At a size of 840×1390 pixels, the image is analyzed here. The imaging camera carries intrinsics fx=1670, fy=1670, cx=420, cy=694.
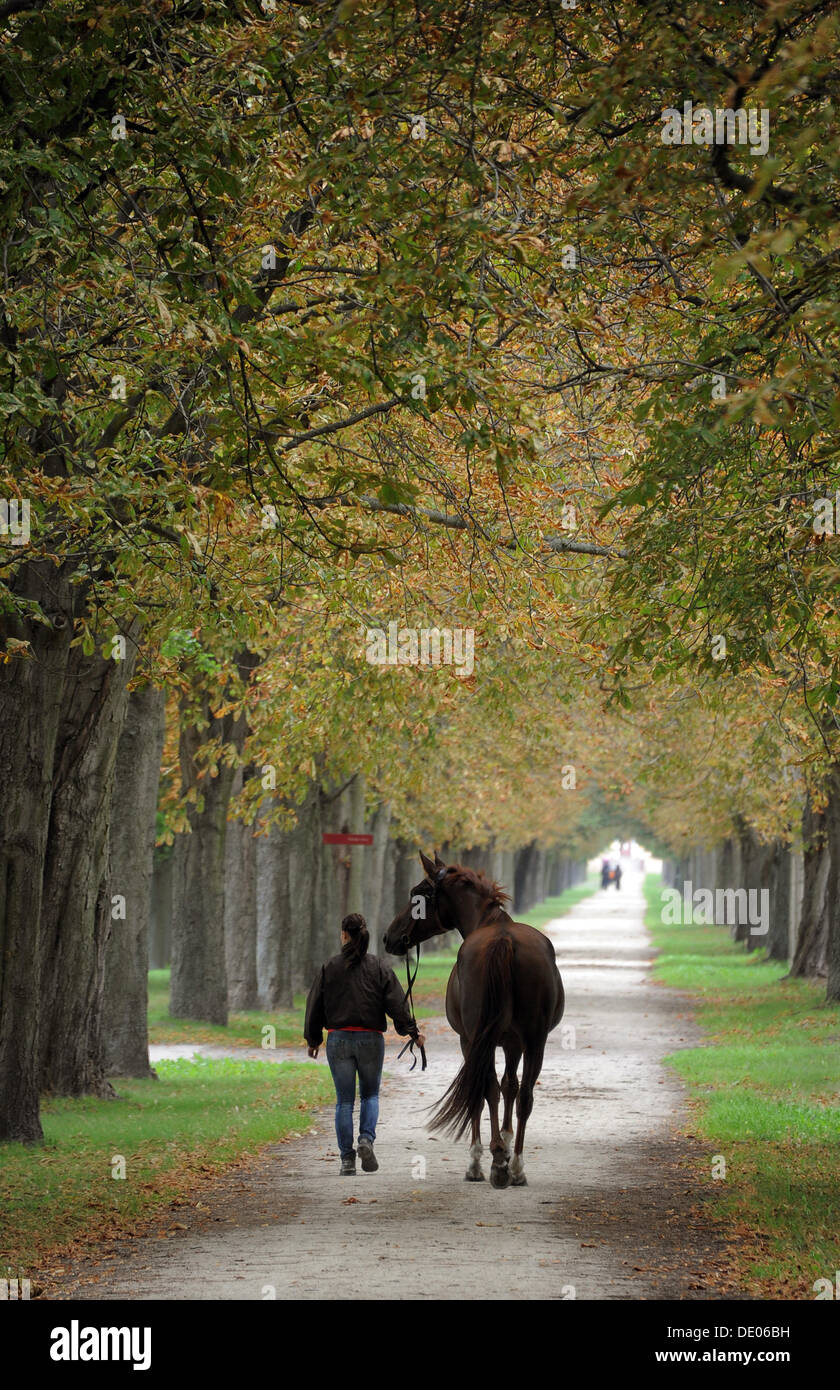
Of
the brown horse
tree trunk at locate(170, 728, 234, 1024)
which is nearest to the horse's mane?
the brown horse

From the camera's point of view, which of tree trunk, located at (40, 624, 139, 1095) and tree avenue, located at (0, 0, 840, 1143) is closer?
tree avenue, located at (0, 0, 840, 1143)

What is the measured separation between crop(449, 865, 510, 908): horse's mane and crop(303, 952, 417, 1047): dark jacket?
2.86 feet

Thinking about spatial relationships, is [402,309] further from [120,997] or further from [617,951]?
[617,951]

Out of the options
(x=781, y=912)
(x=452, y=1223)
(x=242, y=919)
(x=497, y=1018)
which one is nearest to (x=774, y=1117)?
(x=497, y=1018)

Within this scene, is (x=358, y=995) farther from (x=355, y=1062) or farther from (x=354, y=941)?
(x=355, y=1062)

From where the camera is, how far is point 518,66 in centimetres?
987

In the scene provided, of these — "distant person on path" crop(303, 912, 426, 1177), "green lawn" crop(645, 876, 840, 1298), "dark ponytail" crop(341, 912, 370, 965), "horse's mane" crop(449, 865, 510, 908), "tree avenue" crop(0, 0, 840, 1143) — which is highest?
"tree avenue" crop(0, 0, 840, 1143)

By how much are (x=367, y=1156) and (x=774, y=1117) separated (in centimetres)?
500

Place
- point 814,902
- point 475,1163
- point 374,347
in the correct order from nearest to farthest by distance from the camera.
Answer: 1. point 374,347
2. point 475,1163
3. point 814,902

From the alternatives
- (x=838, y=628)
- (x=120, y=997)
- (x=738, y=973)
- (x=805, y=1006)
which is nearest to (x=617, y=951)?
(x=738, y=973)

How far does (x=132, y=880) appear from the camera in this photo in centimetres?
1998

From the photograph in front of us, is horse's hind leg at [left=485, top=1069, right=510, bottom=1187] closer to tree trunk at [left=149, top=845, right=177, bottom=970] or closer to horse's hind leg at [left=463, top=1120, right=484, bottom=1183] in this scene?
horse's hind leg at [left=463, top=1120, right=484, bottom=1183]

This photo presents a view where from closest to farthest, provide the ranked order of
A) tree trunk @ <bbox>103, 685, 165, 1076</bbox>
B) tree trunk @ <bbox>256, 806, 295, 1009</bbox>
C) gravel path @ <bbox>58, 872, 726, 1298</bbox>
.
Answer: gravel path @ <bbox>58, 872, 726, 1298</bbox>, tree trunk @ <bbox>103, 685, 165, 1076</bbox>, tree trunk @ <bbox>256, 806, 295, 1009</bbox>

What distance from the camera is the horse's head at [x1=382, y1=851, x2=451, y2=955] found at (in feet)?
42.3
